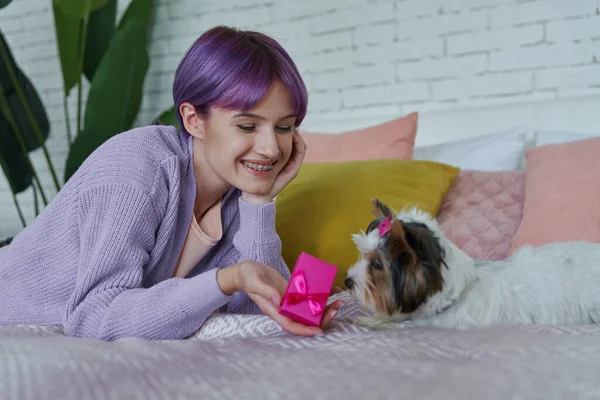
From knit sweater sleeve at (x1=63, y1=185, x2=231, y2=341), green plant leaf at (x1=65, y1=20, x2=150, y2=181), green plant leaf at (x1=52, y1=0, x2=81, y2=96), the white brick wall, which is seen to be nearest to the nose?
knit sweater sleeve at (x1=63, y1=185, x2=231, y2=341)

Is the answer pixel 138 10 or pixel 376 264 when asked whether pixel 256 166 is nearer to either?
pixel 376 264

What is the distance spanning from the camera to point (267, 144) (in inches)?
55.4

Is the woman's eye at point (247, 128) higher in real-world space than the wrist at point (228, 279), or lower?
higher

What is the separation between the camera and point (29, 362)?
36.6 inches

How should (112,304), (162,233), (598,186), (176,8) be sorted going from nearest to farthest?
1. (112,304)
2. (162,233)
3. (598,186)
4. (176,8)

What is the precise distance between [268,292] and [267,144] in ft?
1.30

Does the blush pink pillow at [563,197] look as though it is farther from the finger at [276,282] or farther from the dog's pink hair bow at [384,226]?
the finger at [276,282]

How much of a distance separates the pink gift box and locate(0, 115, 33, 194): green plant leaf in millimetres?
2466

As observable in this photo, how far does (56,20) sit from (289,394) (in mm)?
2770

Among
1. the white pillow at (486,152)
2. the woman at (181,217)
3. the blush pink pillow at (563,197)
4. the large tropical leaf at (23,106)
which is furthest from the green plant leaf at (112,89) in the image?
the blush pink pillow at (563,197)

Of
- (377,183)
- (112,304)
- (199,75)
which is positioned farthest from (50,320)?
(377,183)

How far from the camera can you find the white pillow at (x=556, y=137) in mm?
2201

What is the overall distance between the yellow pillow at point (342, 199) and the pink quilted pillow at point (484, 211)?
0.05 metres

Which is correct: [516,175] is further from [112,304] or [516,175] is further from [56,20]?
[56,20]
